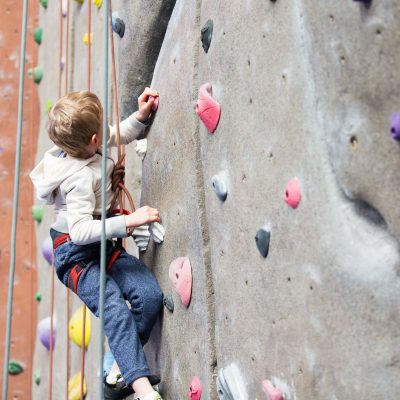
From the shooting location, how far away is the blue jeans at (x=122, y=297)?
1949 mm

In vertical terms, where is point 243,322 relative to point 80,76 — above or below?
below

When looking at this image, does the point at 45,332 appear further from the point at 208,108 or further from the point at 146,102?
the point at 208,108

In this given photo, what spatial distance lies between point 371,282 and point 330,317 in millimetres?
106

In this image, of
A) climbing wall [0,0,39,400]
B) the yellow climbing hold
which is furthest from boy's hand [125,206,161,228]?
climbing wall [0,0,39,400]

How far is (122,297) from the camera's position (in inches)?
78.7

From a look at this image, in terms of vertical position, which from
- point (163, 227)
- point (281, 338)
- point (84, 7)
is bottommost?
point (281, 338)

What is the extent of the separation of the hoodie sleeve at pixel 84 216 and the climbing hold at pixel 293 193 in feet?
1.64

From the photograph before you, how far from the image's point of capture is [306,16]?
151cm

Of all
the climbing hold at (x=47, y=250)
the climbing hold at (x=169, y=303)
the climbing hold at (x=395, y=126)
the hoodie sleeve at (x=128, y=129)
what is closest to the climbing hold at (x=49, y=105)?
the climbing hold at (x=47, y=250)

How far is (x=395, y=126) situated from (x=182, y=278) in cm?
72

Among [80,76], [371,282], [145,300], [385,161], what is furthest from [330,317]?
[80,76]

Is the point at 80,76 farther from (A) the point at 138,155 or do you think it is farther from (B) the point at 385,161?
(B) the point at 385,161

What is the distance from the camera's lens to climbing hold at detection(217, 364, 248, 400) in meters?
1.75

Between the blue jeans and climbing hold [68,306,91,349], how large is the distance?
72 cm
